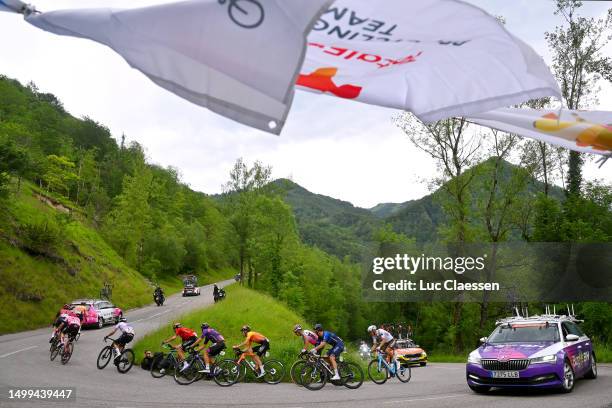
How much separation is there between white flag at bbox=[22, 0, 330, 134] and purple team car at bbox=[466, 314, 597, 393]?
11.1m

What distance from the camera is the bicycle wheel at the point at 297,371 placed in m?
16.2

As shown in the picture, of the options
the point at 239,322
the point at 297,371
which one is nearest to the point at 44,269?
the point at 239,322

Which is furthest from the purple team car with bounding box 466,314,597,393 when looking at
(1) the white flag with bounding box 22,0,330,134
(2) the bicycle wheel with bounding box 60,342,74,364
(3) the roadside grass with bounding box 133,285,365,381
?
(2) the bicycle wheel with bounding box 60,342,74,364

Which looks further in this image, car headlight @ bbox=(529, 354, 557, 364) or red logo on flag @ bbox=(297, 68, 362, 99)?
car headlight @ bbox=(529, 354, 557, 364)

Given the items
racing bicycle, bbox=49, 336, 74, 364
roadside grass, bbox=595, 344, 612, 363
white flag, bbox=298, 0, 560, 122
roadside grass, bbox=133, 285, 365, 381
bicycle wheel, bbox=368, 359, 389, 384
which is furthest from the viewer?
roadside grass, bbox=595, 344, 612, 363

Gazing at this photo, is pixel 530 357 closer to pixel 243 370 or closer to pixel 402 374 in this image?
pixel 402 374

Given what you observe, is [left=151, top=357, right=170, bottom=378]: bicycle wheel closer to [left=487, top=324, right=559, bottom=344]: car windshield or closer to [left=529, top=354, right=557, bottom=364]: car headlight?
[left=487, top=324, right=559, bottom=344]: car windshield

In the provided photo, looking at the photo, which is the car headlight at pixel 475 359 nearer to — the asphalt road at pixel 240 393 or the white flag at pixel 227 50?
the asphalt road at pixel 240 393

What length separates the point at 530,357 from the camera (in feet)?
39.2

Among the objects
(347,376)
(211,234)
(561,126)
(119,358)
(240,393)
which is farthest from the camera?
(211,234)

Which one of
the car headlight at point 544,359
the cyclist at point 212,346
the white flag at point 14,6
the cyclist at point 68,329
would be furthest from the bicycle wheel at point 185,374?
the white flag at point 14,6

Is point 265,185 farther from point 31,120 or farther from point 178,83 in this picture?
point 178,83

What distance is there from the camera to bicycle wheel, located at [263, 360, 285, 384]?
55.7 ft

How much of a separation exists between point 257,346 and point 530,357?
7.97 metres
